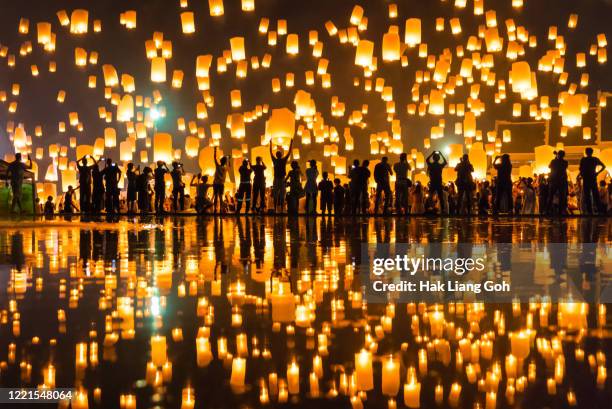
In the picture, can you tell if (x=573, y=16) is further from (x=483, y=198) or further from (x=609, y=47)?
(x=483, y=198)

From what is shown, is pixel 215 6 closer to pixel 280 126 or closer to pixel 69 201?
pixel 280 126

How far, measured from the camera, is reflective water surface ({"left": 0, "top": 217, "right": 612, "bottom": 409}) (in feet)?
7.03

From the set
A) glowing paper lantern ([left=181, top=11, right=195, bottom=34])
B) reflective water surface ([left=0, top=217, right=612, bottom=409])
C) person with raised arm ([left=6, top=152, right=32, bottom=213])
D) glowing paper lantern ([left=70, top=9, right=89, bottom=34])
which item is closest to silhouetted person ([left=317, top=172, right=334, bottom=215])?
glowing paper lantern ([left=181, top=11, right=195, bottom=34])

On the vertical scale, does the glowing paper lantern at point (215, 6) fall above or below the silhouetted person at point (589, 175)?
above

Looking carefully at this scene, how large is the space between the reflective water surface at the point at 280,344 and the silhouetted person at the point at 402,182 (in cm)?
1160

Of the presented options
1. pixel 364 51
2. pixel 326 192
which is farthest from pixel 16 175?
pixel 364 51

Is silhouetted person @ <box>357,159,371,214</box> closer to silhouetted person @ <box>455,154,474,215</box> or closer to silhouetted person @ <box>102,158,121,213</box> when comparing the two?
silhouetted person @ <box>455,154,474,215</box>

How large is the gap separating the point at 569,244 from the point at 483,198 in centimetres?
1138

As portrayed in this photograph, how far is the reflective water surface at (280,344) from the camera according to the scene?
214 cm

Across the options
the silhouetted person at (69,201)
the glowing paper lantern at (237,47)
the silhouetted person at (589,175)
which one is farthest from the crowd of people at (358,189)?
the silhouetted person at (69,201)

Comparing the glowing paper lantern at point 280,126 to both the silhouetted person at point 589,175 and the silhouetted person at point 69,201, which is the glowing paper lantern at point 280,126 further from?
the silhouetted person at point 589,175

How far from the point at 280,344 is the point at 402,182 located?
1394cm

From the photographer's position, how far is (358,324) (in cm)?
313

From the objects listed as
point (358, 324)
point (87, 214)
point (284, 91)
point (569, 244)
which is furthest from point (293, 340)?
point (284, 91)
